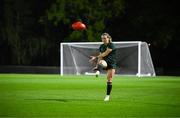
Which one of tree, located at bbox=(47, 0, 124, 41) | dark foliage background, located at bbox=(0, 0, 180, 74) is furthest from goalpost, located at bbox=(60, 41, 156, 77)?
tree, located at bbox=(47, 0, 124, 41)

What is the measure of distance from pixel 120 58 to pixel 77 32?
12.0 m

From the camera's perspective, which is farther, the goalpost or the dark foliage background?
the dark foliage background

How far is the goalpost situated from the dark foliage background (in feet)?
26.6

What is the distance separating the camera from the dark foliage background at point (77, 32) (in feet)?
172

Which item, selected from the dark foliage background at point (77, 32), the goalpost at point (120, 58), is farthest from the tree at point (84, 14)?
the goalpost at point (120, 58)

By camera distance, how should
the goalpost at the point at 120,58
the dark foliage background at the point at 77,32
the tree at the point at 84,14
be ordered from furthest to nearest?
the tree at the point at 84,14
the dark foliage background at the point at 77,32
the goalpost at the point at 120,58

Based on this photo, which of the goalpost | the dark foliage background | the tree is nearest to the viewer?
the goalpost

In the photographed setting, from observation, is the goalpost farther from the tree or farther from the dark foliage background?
the tree

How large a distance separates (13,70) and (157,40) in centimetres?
1383

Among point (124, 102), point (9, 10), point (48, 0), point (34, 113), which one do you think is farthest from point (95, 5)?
point (34, 113)

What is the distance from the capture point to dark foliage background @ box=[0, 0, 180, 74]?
5238 centimetres

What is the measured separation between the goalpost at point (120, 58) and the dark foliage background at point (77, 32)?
811 cm

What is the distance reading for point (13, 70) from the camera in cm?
5309

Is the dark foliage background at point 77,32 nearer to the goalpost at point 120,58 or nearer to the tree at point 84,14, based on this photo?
the tree at point 84,14
